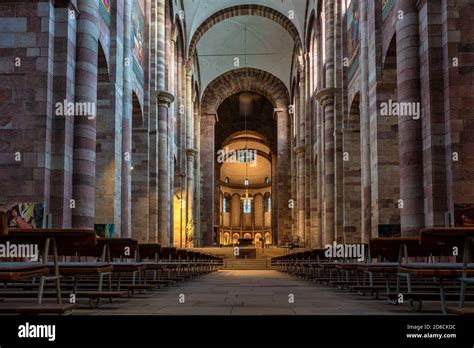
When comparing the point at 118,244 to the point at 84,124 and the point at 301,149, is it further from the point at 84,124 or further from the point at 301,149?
the point at 301,149

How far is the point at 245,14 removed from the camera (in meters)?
42.6

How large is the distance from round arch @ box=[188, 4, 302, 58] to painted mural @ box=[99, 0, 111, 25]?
21792 millimetres

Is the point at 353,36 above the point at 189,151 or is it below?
above

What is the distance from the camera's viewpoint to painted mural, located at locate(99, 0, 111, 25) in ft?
60.2

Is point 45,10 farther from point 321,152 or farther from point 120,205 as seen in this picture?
point 321,152

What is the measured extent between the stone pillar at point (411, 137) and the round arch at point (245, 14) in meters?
26.7

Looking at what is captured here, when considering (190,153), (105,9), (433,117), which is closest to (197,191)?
(190,153)

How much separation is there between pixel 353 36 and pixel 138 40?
8.57m

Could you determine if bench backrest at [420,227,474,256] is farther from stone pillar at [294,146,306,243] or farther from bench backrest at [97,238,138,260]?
stone pillar at [294,146,306,243]

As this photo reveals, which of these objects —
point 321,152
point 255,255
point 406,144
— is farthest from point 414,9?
point 255,255

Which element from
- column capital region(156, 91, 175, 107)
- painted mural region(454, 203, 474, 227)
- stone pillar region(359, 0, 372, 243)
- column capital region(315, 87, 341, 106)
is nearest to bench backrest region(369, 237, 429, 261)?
painted mural region(454, 203, 474, 227)

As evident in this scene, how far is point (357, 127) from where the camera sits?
24.5 m

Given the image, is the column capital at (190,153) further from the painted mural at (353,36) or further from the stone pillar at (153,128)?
the painted mural at (353,36)
